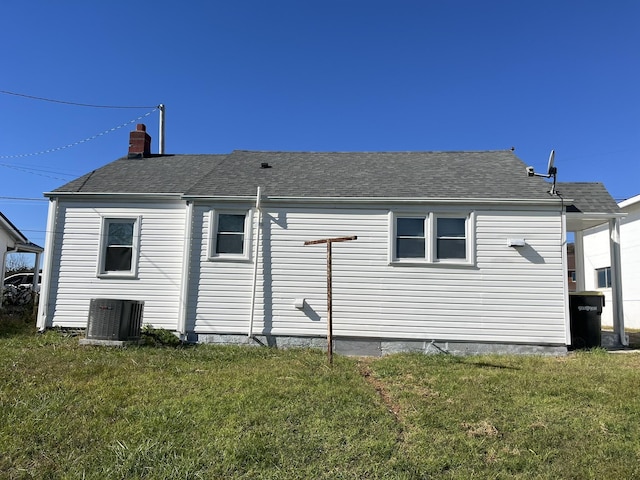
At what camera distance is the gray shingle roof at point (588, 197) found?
959cm

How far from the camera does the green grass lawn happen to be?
3791mm

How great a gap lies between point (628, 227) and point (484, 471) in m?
14.3

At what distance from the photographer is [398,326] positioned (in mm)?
8953

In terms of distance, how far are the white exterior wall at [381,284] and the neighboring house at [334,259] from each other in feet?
0.07

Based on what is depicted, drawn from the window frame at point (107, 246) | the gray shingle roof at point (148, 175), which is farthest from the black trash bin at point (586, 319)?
the window frame at point (107, 246)

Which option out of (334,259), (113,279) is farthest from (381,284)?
(113,279)

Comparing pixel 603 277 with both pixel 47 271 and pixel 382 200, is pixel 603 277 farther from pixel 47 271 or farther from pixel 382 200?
pixel 47 271

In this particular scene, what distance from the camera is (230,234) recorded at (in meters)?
9.52

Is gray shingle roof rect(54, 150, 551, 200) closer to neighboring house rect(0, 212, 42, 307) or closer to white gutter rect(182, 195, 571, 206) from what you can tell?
white gutter rect(182, 195, 571, 206)

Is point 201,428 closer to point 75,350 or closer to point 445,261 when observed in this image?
point 75,350

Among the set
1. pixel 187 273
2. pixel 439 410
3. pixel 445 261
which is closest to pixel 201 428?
pixel 439 410

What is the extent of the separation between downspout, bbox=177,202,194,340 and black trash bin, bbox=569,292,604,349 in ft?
25.9

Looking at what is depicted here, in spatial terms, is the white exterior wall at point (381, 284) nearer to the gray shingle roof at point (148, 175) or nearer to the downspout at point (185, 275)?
the downspout at point (185, 275)

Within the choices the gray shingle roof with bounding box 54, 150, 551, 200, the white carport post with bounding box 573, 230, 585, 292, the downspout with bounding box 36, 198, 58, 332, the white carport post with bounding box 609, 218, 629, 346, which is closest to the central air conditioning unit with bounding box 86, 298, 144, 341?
the downspout with bounding box 36, 198, 58, 332
